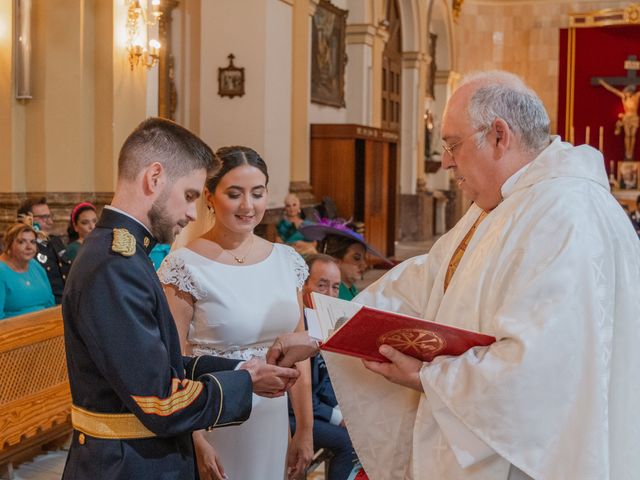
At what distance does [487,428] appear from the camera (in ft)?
6.75

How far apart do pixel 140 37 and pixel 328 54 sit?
A: 5542 millimetres

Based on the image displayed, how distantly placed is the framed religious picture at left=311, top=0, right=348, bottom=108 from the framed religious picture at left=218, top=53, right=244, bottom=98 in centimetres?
217

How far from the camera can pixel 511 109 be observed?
2.26m

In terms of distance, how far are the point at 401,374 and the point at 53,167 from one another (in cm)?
577

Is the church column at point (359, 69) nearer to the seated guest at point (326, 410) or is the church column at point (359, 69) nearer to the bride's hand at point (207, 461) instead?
the seated guest at point (326, 410)

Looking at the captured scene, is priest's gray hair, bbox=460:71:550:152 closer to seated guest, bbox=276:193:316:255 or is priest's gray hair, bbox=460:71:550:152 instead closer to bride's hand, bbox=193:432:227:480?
bride's hand, bbox=193:432:227:480

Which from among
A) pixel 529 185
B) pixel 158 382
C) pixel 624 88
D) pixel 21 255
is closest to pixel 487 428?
pixel 529 185

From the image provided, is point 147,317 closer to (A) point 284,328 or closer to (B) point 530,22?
(A) point 284,328

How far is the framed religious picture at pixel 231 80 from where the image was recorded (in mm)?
10055

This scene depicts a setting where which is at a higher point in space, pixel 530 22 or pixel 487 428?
pixel 530 22

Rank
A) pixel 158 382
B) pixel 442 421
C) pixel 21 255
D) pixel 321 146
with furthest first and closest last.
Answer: pixel 321 146 < pixel 21 255 < pixel 442 421 < pixel 158 382

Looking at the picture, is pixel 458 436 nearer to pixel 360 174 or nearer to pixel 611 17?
pixel 360 174

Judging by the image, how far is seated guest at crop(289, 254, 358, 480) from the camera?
393 centimetres

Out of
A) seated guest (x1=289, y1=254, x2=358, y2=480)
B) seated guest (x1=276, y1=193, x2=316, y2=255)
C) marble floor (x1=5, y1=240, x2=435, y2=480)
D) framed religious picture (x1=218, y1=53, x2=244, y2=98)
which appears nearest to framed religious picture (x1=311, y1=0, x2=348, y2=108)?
framed religious picture (x1=218, y1=53, x2=244, y2=98)
